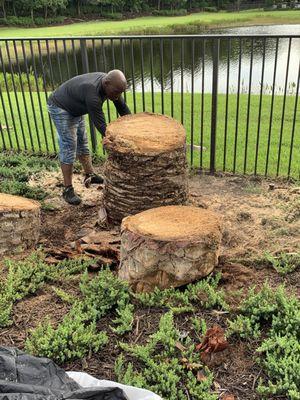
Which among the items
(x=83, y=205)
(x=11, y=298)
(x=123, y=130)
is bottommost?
(x=83, y=205)

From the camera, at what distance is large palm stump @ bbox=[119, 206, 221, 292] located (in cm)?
297

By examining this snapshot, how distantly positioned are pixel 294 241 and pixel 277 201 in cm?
126

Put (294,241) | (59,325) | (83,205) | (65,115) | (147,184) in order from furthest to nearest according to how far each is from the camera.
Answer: (83,205) < (65,115) < (147,184) < (294,241) < (59,325)

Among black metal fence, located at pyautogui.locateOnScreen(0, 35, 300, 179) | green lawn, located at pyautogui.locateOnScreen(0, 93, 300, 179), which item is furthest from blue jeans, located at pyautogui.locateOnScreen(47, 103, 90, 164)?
green lawn, located at pyautogui.locateOnScreen(0, 93, 300, 179)

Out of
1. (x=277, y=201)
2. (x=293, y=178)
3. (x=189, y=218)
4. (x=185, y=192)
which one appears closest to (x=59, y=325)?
(x=189, y=218)

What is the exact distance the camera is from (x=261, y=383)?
2305mm

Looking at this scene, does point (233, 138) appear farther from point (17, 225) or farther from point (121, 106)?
point (17, 225)

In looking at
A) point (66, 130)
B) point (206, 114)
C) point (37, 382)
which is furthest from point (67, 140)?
point (206, 114)

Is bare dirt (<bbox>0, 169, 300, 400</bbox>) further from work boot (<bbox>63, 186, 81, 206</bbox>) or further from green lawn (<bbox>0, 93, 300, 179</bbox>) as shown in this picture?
green lawn (<bbox>0, 93, 300, 179</bbox>)

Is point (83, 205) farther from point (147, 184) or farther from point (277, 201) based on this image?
point (277, 201)

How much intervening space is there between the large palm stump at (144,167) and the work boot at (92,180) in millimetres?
1382

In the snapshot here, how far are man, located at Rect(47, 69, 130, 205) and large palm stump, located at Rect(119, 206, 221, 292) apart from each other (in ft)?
5.77

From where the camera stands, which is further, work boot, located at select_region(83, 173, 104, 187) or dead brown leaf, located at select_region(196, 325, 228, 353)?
work boot, located at select_region(83, 173, 104, 187)

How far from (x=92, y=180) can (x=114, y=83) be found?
6.03 feet
